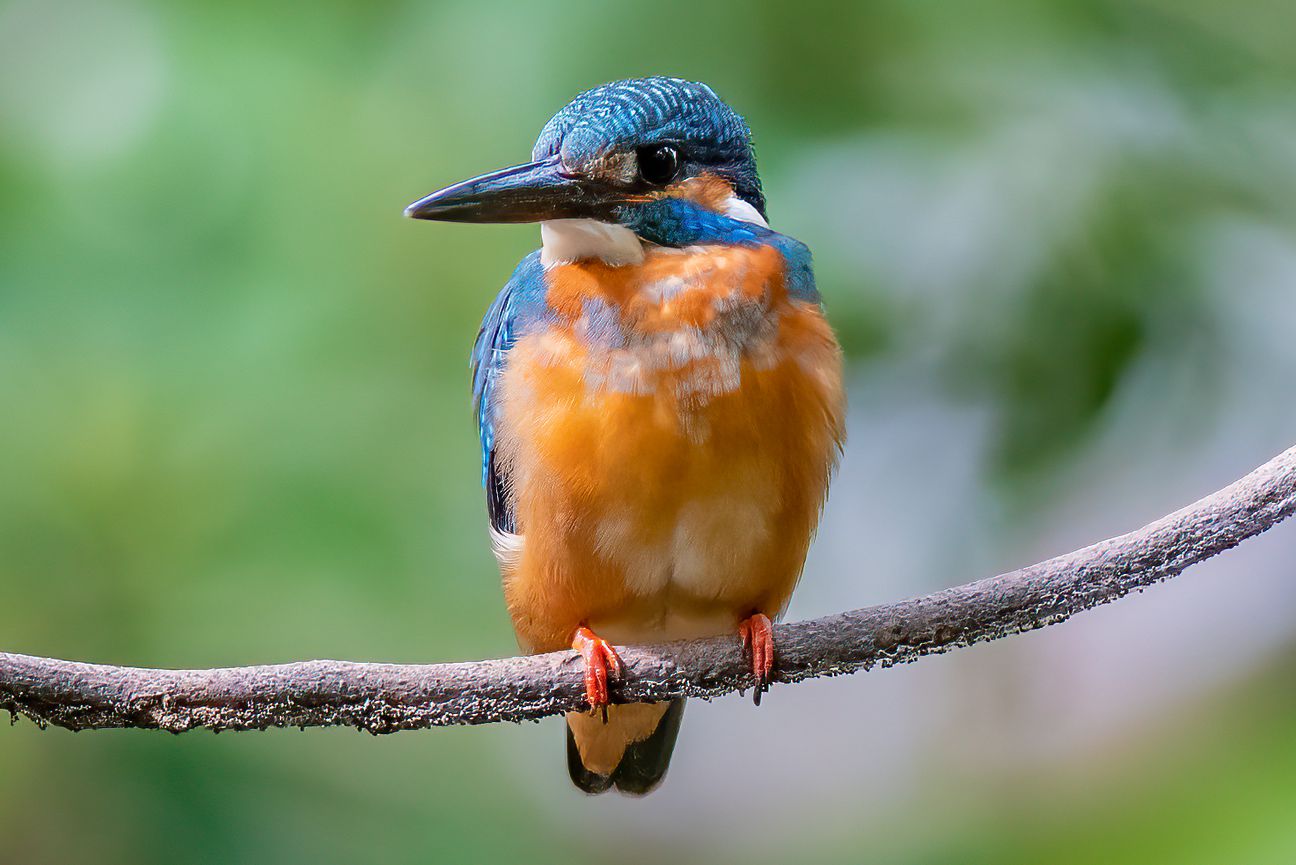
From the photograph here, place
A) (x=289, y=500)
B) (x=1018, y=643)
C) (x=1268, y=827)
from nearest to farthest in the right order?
(x=1268, y=827) → (x=289, y=500) → (x=1018, y=643)

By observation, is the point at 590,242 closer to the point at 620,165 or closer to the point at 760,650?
the point at 620,165

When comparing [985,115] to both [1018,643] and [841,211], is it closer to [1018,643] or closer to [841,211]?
[841,211]

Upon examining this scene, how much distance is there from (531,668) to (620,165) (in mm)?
639

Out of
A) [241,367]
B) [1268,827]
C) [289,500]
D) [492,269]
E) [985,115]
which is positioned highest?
[985,115]

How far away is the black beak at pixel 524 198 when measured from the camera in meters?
1.55

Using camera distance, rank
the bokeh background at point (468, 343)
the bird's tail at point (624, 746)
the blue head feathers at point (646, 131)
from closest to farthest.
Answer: the blue head feathers at point (646, 131) < the bird's tail at point (624, 746) < the bokeh background at point (468, 343)

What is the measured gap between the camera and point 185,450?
2340mm

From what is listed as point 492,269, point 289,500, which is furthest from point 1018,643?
point 289,500

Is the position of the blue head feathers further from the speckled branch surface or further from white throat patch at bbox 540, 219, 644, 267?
the speckled branch surface

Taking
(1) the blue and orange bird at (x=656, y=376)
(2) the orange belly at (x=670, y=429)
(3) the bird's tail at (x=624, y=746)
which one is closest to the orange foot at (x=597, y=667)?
(1) the blue and orange bird at (x=656, y=376)

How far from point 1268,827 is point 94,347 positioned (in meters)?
2.09

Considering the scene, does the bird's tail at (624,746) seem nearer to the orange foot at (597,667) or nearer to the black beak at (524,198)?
the orange foot at (597,667)

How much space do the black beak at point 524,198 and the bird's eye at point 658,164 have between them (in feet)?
0.16

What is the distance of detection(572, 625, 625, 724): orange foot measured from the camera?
5.54 feet
